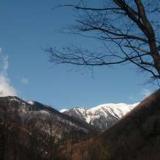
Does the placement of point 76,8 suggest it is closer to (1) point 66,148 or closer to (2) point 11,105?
(2) point 11,105

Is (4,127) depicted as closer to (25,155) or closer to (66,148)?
→ (25,155)

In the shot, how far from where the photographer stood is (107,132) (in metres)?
56.5

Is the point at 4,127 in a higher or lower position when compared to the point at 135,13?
higher

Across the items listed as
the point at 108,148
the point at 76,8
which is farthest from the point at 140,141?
the point at 76,8

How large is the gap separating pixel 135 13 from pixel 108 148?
125ft

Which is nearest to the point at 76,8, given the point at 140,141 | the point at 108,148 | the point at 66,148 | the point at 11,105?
the point at 11,105

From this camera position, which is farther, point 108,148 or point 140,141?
point 108,148

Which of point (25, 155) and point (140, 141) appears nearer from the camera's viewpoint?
point (25, 155)

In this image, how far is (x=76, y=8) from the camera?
38.3ft

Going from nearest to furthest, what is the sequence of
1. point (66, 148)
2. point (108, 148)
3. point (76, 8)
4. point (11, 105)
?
1. point (76, 8)
2. point (11, 105)
3. point (108, 148)
4. point (66, 148)

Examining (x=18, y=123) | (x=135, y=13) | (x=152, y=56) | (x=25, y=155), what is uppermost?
(x=18, y=123)

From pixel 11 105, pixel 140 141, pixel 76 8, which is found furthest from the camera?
pixel 140 141

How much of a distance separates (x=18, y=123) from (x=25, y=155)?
2.87 meters

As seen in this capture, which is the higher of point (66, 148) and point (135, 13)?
point (66, 148)
